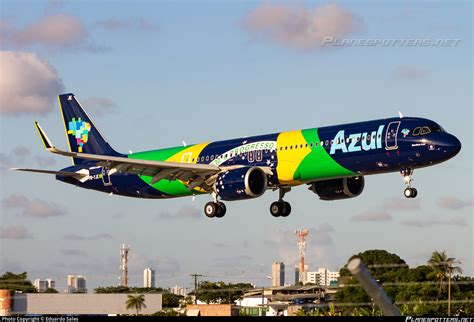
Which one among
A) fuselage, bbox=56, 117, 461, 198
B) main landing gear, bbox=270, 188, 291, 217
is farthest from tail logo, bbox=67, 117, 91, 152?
main landing gear, bbox=270, 188, 291, 217

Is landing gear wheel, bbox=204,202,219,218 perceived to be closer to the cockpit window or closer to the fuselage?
the fuselage

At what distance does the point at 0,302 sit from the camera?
60156 mm

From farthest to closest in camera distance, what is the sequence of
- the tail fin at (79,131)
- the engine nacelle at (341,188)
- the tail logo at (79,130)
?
the tail logo at (79,130), the tail fin at (79,131), the engine nacelle at (341,188)

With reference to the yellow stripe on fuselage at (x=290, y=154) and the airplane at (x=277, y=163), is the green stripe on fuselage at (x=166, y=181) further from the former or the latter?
the yellow stripe on fuselage at (x=290, y=154)

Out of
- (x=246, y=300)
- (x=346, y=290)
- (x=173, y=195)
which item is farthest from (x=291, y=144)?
(x=246, y=300)

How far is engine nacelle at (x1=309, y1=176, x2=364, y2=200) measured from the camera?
2507 inches

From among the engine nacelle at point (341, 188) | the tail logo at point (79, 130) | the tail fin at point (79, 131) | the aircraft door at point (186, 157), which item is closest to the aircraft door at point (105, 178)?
the tail fin at point (79, 131)

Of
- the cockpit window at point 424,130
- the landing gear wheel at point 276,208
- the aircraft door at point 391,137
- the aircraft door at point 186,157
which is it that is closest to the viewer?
the cockpit window at point 424,130

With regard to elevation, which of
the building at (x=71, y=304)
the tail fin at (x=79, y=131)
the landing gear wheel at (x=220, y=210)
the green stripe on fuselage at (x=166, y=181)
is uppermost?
the tail fin at (x=79, y=131)

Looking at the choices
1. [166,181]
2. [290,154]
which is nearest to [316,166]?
[290,154]

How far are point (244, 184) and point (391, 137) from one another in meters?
10.2

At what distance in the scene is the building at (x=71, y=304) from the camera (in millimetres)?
59406

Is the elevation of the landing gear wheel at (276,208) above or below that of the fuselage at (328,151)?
below

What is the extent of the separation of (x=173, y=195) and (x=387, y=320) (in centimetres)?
5139
